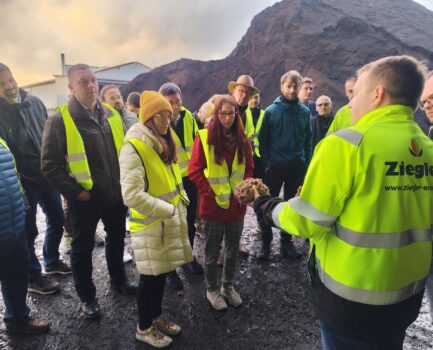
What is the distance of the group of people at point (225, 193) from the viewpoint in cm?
134

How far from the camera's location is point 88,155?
9.36 feet

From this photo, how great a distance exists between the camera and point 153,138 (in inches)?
95.6

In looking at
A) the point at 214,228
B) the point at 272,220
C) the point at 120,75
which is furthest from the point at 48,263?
the point at 120,75

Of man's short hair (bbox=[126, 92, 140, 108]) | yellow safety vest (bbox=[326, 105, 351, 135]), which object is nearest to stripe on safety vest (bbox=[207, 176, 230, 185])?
yellow safety vest (bbox=[326, 105, 351, 135])

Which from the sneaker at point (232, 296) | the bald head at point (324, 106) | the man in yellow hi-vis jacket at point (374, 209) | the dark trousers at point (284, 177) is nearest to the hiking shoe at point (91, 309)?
the sneaker at point (232, 296)

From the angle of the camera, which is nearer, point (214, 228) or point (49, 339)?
point (49, 339)

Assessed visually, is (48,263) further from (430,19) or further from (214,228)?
(430,19)

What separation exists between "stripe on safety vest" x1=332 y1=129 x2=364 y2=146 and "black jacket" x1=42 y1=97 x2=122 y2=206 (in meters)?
2.26

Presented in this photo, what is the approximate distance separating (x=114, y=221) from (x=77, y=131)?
1016mm

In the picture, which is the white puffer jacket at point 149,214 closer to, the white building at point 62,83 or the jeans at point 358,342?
the jeans at point 358,342

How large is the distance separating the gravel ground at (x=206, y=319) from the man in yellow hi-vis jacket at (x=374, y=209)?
149 centimetres

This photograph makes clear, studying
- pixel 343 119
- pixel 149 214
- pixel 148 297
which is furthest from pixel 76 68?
pixel 343 119

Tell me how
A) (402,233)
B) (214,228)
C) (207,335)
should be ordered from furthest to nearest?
1. (214,228)
2. (207,335)
3. (402,233)

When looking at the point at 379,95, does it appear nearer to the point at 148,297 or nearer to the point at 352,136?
the point at 352,136
